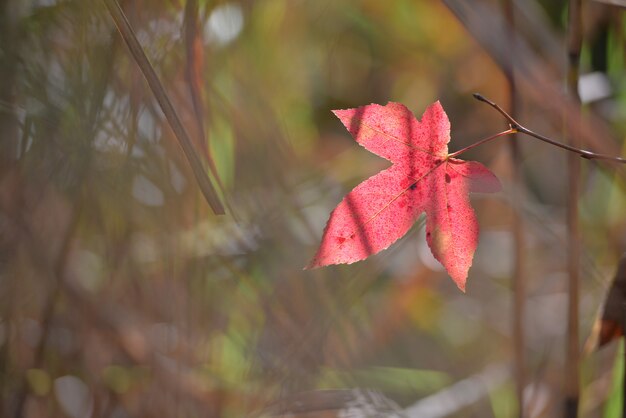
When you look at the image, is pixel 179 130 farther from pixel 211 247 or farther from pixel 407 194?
pixel 211 247

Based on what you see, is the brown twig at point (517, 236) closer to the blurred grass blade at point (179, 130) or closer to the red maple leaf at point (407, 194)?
the red maple leaf at point (407, 194)

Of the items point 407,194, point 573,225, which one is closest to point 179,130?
point 407,194

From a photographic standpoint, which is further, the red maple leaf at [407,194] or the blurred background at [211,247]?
the blurred background at [211,247]

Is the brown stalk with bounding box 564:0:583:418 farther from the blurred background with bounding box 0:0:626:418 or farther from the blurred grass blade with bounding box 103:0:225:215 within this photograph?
the blurred grass blade with bounding box 103:0:225:215

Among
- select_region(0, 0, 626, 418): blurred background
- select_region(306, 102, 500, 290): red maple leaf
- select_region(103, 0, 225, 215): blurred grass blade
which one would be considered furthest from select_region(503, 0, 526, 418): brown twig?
select_region(103, 0, 225, 215): blurred grass blade

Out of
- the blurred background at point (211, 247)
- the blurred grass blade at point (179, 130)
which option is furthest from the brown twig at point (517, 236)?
the blurred grass blade at point (179, 130)

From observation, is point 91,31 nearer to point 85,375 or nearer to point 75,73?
point 75,73

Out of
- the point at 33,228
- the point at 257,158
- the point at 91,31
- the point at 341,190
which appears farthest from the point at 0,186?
the point at 341,190
